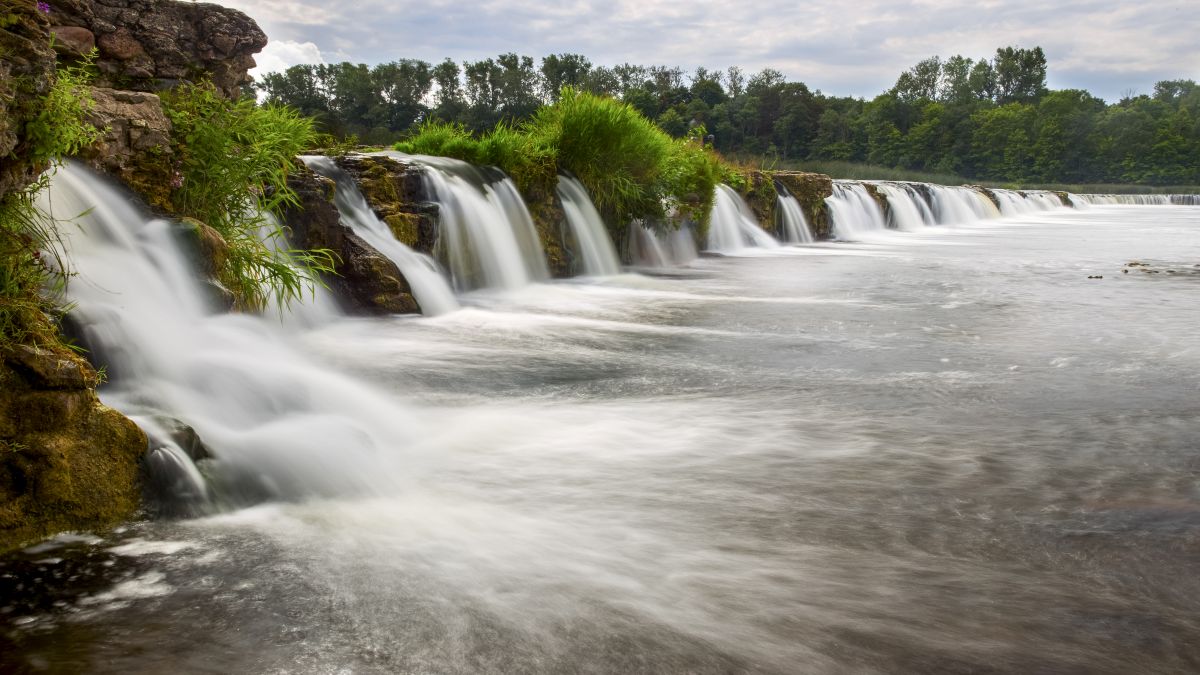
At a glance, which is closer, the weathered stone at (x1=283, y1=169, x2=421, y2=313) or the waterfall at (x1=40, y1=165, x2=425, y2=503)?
the waterfall at (x1=40, y1=165, x2=425, y2=503)

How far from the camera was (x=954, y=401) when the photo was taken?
4.62 m

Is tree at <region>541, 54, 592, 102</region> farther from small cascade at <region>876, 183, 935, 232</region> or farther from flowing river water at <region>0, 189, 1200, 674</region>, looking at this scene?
flowing river water at <region>0, 189, 1200, 674</region>

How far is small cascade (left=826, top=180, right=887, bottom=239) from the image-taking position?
65.8ft

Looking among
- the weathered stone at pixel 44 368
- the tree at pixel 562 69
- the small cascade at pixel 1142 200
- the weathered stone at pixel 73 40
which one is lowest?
the small cascade at pixel 1142 200

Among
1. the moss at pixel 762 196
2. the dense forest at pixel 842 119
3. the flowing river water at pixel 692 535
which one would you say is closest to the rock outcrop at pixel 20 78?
the flowing river water at pixel 692 535

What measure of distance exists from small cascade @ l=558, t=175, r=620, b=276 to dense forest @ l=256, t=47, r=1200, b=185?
52.4 m

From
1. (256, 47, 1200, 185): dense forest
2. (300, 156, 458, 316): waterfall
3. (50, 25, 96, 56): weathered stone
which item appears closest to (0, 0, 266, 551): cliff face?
(50, 25, 96, 56): weathered stone

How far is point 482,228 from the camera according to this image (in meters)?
8.86

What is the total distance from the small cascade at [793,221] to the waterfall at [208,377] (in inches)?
552

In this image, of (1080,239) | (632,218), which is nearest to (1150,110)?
(1080,239)

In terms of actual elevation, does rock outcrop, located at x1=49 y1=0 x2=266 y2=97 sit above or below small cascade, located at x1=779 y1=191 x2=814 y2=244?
above

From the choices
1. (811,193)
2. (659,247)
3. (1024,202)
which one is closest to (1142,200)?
(1024,202)

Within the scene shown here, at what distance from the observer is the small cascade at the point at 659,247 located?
484 inches

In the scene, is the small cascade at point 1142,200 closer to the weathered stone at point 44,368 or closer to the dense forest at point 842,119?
the dense forest at point 842,119
